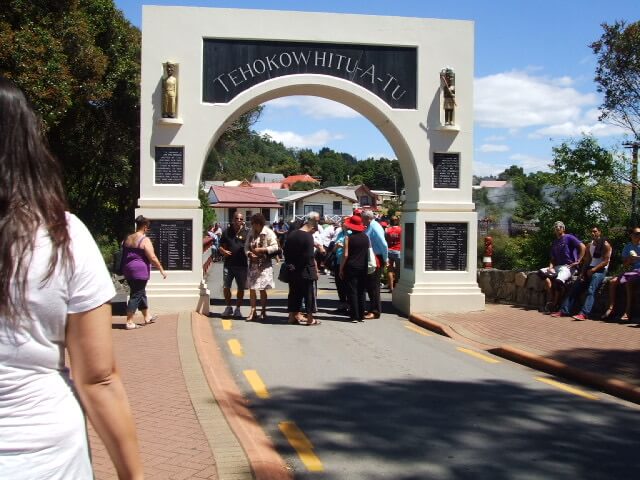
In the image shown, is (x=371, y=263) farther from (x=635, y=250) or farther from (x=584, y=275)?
(x=635, y=250)

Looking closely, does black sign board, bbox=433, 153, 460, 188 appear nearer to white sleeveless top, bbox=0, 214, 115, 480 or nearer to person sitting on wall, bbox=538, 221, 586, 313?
person sitting on wall, bbox=538, 221, 586, 313

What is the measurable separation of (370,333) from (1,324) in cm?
969

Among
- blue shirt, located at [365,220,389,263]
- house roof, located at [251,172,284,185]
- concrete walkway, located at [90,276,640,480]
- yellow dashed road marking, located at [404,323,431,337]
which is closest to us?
concrete walkway, located at [90,276,640,480]

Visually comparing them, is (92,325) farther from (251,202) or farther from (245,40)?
(251,202)

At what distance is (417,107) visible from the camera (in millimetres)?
13672

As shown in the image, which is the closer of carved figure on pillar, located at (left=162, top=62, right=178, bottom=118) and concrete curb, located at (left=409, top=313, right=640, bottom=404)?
concrete curb, located at (left=409, top=313, right=640, bottom=404)

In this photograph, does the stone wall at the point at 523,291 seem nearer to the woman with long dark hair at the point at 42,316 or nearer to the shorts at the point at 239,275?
the shorts at the point at 239,275

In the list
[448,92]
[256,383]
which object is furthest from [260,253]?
[448,92]

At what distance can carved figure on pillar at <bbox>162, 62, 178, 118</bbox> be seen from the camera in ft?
41.8

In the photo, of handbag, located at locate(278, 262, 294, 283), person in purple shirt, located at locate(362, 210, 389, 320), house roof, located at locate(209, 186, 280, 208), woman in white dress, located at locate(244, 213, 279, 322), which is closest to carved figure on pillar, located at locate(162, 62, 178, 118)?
woman in white dress, located at locate(244, 213, 279, 322)

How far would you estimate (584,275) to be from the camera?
1280 cm

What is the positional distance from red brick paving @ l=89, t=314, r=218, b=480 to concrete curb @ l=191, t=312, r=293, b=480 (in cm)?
28

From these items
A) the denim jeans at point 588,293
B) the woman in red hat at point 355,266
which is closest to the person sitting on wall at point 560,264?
the denim jeans at point 588,293

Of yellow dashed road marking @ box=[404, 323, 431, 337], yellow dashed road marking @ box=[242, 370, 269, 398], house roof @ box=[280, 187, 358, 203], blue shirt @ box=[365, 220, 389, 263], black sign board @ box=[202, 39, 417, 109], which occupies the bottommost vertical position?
yellow dashed road marking @ box=[242, 370, 269, 398]
